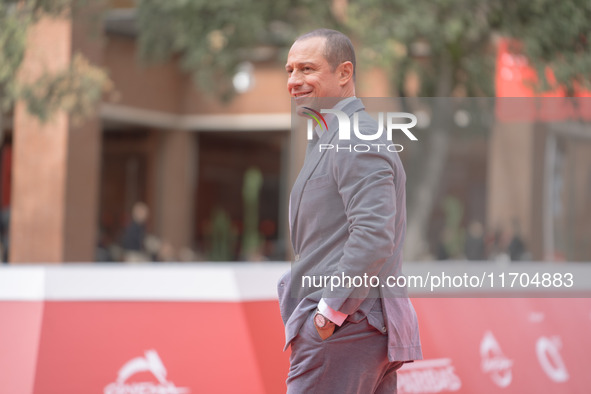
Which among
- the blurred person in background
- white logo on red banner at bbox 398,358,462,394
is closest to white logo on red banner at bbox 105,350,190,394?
white logo on red banner at bbox 398,358,462,394

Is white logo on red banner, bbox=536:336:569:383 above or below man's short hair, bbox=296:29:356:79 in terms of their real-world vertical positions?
below

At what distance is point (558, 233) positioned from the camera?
1628 cm

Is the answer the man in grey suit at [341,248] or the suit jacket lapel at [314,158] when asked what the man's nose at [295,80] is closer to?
the man in grey suit at [341,248]

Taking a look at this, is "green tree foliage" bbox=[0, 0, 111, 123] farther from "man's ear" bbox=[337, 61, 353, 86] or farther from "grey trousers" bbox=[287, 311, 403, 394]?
"grey trousers" bbox=[287, 311, 403, 394]

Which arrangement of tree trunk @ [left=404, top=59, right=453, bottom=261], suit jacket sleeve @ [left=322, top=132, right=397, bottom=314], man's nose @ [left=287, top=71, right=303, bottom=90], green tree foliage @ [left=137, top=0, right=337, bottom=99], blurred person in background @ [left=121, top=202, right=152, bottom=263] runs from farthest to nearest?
blurred person in background @ [left=121, top=202, right=152, bottom=263], tree trunk @ [left=404, top=59, right=453, bottom=261], green tree foliage @ [left=137, top=0, right=337, bottom=99], man's nose @ [left=287, top=71, right=303, bottom=90], suit jacket sleeve @ [left=322, top=132, right=397, bottom=314]

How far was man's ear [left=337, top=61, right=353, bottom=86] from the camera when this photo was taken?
2.78 meters

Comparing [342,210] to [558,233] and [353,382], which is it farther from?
[558,233]

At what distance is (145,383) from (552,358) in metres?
2.98

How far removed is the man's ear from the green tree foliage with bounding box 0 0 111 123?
8273 millimetres

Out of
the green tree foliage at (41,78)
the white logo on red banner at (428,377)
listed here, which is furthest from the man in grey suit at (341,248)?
the green tree foliage at (41,78)

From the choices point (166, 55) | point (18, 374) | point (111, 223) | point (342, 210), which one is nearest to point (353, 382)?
point (342, 210)

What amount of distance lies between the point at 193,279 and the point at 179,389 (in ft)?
1.84

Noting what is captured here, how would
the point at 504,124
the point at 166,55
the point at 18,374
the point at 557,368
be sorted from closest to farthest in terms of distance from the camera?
the point at 18,374 → the point at 557,368 → the point at 166,55 → the point at 504,124

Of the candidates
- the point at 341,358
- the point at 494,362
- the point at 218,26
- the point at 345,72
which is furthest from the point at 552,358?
the point at 218,26
